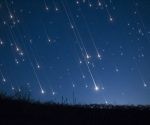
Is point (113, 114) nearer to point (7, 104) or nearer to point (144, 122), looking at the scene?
point (144, 122)

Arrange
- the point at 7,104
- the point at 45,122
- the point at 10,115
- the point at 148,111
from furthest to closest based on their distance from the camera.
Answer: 1. the point at 7,104
2. the point at 148,111
3. the point at 10,115
4. the point at 45,122

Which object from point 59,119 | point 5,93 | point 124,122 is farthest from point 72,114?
point 5,93

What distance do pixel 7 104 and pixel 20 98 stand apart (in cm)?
205

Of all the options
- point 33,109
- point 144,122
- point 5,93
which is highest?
point 5,93

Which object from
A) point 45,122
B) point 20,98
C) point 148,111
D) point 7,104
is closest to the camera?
point 45,122

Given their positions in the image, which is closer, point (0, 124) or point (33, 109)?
point (0, 124)

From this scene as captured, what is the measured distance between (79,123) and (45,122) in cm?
129

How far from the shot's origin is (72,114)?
15047 millimetres

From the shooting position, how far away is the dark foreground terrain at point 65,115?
1360cm

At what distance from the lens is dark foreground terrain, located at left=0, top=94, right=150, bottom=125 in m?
13.6

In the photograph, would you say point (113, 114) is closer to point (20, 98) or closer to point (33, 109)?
point (33, 109)

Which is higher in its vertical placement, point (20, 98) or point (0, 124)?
point (20, 98)

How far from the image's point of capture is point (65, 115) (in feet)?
48.5

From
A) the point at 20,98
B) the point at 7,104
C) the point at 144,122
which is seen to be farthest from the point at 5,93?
the point at 144,122
